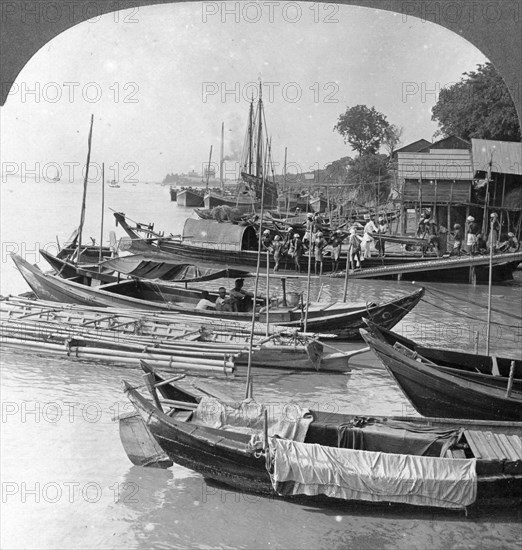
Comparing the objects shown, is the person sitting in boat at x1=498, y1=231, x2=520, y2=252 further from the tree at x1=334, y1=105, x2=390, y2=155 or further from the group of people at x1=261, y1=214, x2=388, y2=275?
the tree at x1=334, y1=105, x2=390, y2=155

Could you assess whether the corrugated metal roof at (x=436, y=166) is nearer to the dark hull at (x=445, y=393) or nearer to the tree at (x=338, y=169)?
the dark hull at (x=445, y=393)

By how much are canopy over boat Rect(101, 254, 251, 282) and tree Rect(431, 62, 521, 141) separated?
17.2 ft

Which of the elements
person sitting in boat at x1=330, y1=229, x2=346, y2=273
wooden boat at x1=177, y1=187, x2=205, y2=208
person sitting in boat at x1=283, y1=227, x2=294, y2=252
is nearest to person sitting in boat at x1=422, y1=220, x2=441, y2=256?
person sitting in boat at x1=330, y1=229, x2=346, y2=273

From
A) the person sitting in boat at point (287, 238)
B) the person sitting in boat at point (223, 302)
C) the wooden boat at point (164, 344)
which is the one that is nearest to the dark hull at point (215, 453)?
the wooden boat at point (164, 344)

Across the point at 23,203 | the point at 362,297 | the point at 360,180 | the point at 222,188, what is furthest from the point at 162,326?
the point at 23,203

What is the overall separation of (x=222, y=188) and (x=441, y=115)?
942 centimetres

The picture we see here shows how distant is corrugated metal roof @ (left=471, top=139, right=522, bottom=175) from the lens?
9688 millimetres

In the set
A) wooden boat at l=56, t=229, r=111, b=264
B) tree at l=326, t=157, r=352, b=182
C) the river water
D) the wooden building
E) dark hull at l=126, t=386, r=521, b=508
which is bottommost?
the river water

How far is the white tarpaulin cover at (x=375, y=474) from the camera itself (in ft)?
9.21

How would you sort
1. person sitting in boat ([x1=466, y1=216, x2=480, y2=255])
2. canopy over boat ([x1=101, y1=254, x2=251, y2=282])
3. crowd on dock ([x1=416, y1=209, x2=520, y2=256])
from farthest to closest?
1. person sitting in boat ([x1=466, y1=216, x2=480, y2=255])
2. crowd on dock ([x1=416, y1=209, x2=520, y2=256])
3. canopy over boat ([x1=101, y1=254, x2=251, y2=282])

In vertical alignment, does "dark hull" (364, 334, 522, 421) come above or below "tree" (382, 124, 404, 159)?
below

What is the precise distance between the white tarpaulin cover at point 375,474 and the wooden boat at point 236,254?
655 cm

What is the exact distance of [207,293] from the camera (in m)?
6.41

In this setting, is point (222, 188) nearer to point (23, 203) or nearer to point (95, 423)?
point (23, 203)
